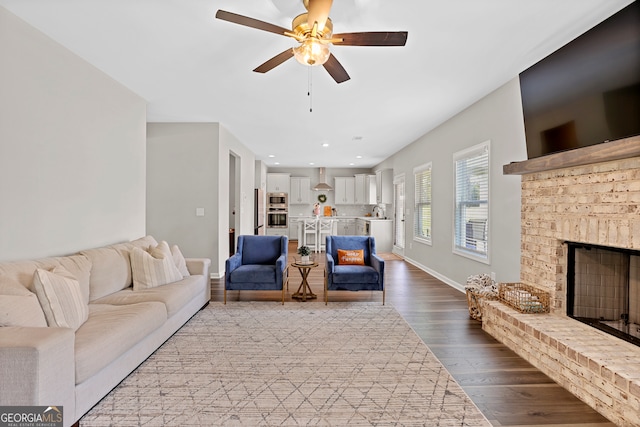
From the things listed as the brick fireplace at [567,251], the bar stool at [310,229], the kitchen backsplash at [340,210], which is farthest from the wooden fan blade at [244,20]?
the kitchen backsplash at [340,210]

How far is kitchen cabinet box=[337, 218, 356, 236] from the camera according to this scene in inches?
440

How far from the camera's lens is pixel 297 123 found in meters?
5.64

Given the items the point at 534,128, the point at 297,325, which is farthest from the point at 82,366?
the point at 534,128

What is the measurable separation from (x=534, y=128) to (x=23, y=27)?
14.7ft

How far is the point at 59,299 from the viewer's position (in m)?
2.16

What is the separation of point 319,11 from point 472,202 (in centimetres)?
364

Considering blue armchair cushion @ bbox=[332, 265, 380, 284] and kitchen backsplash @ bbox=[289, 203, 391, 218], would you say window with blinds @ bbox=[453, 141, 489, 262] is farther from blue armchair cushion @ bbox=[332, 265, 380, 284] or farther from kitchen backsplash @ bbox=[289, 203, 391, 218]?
kitchen backsplash @ bbox=[289, 203, 391, 218]

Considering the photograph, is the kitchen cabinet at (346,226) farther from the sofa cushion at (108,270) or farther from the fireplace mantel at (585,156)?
the sofa cushion at (108,270)

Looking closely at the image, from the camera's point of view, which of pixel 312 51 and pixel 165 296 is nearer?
pixel 312 51

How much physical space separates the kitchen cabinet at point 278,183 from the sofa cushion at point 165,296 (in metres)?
7.80

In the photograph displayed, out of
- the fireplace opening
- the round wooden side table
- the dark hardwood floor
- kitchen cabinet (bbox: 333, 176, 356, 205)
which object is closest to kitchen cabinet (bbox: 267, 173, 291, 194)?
kitchen cabinet (bbox: 333, 176, 356, 205)

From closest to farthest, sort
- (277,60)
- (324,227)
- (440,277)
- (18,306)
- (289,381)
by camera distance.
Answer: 1. (18,306)
2. (289,381)
3. (277,60)
4. (440,277)
5. (324,227)

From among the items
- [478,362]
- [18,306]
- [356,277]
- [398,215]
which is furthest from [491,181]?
[398,215]

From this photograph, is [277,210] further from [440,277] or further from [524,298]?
[524,298]
